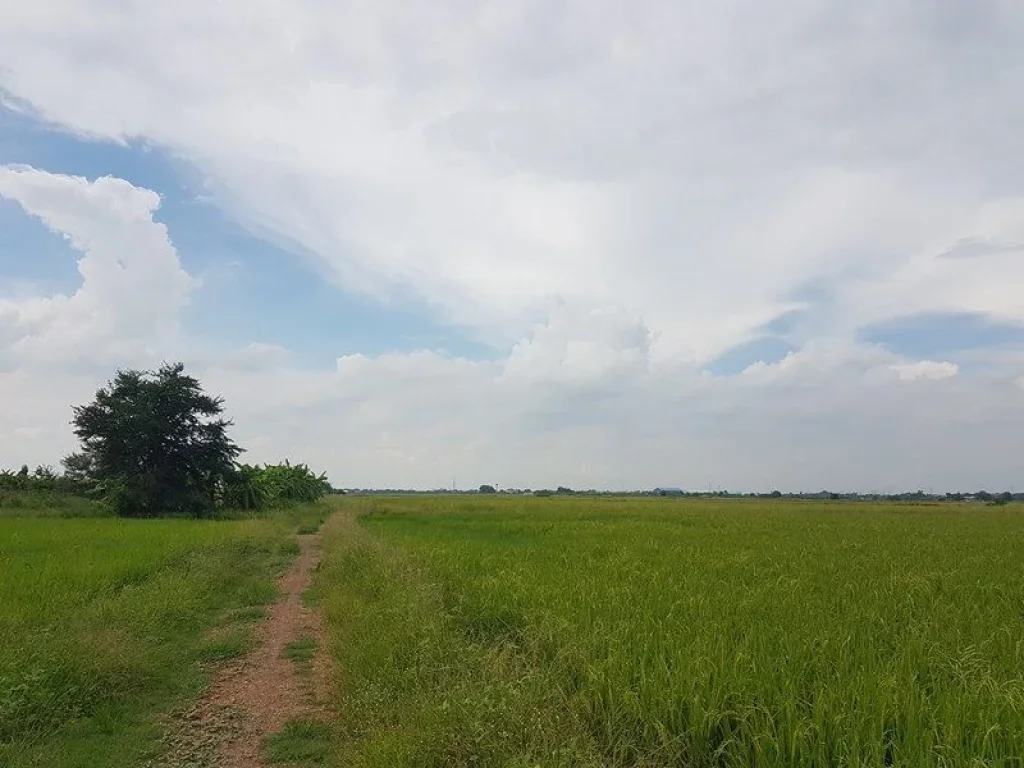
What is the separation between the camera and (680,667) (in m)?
5.63

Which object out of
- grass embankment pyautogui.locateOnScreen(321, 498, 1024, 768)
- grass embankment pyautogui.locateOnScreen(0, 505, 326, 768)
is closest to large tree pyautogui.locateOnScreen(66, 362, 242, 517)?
grass embankment pyautogui.locateOnScreen(0, 505, 326, 768)

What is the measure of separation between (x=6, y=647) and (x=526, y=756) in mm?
6295

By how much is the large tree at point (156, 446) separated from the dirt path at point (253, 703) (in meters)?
34.6

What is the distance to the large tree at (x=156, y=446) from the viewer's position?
40.0 meters

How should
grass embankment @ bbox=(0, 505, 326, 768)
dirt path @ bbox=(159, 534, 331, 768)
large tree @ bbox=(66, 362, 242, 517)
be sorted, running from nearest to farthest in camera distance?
dirt path @ bbox=(159, 534, 331, 768) < grass embankment @ bbox=(0, 505, 326, 768) < large tree @ bbox=(66, 362, 242, 517)

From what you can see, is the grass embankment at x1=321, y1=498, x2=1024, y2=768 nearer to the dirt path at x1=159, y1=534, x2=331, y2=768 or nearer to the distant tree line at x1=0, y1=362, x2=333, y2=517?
the dirt path at x1=159, y1=534, x2=331, y2=768

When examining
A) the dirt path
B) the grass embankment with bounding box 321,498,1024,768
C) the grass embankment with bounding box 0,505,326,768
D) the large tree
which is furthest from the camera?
the large tree

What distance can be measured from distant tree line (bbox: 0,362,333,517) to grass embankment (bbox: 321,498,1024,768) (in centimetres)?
3387

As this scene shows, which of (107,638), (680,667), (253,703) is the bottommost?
(253,703)

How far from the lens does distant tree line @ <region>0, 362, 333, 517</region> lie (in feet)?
131

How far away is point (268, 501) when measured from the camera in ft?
166

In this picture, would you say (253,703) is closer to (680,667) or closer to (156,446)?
(680,667)

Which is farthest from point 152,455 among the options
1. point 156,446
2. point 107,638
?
point 107,638

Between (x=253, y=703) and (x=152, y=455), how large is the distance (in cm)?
3984
